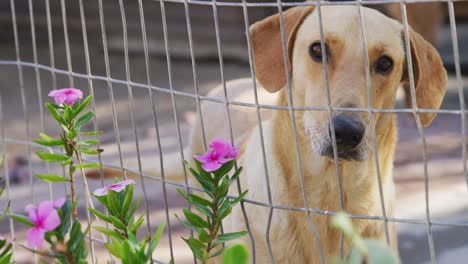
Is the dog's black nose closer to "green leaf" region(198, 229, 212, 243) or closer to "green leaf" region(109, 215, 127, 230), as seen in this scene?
"green leaf" region(198, 229, 212, 243)

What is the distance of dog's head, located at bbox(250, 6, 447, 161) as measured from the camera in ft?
7.82

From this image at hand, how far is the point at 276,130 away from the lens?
2611 millimetres

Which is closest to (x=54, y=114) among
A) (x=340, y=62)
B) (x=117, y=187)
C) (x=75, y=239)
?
(x=117, y=187)

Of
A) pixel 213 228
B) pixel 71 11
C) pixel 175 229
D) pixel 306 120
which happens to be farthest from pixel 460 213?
pixel 71 11

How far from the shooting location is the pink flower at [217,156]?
2.02 metres

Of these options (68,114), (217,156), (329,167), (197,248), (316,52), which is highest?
(316,52)

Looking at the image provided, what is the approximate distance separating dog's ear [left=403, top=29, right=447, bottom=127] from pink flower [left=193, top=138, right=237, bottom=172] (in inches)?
27.4

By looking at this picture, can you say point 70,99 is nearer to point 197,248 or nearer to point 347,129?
point 197,248

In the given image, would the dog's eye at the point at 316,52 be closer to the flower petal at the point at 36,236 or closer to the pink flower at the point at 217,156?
the pink flower at the point at 217,156

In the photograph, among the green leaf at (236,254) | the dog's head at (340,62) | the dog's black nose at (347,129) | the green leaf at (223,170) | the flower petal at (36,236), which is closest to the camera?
the green leaf at (236,254)

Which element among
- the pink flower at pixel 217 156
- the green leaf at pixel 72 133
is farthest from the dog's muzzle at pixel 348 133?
the green leaf at pixel 72 133

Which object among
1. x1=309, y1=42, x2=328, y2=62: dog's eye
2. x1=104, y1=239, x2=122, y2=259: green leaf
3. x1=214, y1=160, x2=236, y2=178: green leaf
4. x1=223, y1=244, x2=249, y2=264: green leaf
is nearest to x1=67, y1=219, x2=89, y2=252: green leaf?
x1=104, y1=239, x2=122, y2=259: green leaf

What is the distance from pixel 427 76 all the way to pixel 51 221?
1.27m

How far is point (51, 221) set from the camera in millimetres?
1693
